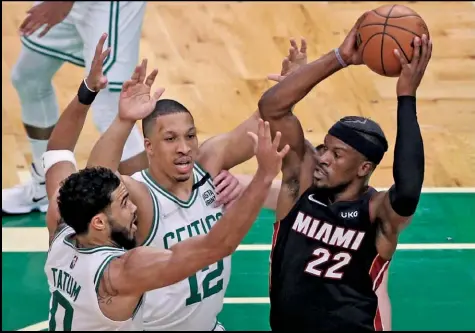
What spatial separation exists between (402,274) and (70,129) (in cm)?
257

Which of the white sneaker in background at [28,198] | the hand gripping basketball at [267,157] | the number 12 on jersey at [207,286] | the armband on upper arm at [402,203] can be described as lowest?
the white sneaker in background at [28,198]

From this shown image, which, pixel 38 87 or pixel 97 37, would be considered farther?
pixel 38 87

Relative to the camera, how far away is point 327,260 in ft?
13.8

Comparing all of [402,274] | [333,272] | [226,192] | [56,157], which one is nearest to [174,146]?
[226,192]

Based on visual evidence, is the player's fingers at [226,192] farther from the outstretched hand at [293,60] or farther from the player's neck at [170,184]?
the outstretched hand at [293,60]

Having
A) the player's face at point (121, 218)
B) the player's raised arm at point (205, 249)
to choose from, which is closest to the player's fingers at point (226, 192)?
the player's face at point (121, 218)

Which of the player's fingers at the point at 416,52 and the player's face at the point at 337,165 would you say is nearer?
the player's fingers at the point at 416,52

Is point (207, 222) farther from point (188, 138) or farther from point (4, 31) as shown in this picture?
point (4, 31)

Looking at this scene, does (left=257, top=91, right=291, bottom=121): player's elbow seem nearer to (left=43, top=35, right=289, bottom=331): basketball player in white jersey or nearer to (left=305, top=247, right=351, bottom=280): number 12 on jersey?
(left=305, top=247, right=351, bottom=280): number 12 on jersey

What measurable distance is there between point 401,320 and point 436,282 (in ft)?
1.82

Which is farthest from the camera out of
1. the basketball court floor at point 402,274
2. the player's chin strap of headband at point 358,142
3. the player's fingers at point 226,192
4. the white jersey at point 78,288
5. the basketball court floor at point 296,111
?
the basketball court floor at point 296,111

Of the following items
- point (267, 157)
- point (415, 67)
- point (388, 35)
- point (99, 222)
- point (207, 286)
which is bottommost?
point (207, 286)

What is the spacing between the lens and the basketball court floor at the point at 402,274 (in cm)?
556

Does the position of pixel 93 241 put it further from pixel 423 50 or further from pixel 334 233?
pixel 423 50
